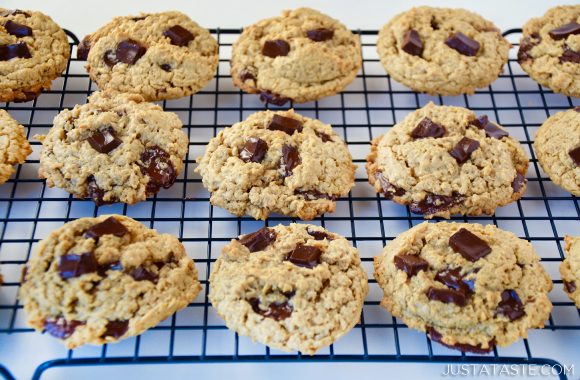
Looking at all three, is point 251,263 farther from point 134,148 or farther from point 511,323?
point 511,323

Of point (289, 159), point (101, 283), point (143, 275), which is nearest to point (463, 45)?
point (289, 159)

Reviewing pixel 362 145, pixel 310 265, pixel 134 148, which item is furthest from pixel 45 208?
pixel 362 145

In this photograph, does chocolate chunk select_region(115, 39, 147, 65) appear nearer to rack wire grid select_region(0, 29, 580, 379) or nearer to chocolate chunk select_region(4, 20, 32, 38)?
rack wire grid select_region(0, 29, 580, 379)

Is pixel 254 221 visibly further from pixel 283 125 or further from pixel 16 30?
pixel 16 30

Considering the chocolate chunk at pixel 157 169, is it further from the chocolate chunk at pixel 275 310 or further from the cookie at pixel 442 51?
the cookie at pixel 442 51

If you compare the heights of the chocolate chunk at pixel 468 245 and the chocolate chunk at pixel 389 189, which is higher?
the chocolate chunk at pixel 468 245

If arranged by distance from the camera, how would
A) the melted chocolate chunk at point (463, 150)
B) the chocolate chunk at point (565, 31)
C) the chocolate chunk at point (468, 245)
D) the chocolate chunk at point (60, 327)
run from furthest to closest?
the chocolate chunk at point (565, 31) < the melted chocolate chunk at point (463, 150) < the chocolate chunk at point (468, 245) < the chocolate chunk at point (60, 327)

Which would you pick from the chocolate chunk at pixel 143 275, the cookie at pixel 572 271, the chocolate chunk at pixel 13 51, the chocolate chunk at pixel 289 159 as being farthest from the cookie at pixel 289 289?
the chocolate chunk at pixel 13 51

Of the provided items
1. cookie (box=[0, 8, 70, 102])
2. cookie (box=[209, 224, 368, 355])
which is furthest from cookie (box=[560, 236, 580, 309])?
cookie (box=[0, 8, 70, 102])
